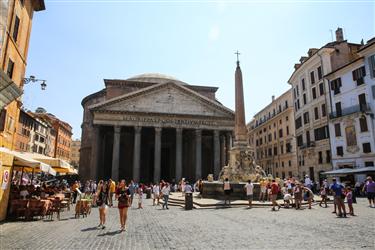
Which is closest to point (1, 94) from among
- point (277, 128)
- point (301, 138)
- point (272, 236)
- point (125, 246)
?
point (125, 246)

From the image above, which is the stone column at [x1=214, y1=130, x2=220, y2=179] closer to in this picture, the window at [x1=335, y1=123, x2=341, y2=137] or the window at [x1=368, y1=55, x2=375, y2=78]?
the window at [x1=335, y1=123, x2=341, y2=137]

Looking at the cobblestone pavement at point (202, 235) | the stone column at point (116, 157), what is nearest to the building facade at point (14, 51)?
the cobblestone pavement at point (202, 235)

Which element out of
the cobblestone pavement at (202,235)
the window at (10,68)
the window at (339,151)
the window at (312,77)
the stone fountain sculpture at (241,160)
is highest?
the window at (312,77)

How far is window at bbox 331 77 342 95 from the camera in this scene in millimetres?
26625

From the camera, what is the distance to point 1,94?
5734mm

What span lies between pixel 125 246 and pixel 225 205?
812 centimetres

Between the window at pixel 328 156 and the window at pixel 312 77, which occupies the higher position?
the window at pixel 312 77

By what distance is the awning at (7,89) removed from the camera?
17.2ft

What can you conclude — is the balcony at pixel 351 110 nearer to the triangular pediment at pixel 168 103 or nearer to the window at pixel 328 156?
the window at pixel 328 156

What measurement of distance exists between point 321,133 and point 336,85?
499cm

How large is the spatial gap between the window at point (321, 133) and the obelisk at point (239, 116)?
15.8 meters

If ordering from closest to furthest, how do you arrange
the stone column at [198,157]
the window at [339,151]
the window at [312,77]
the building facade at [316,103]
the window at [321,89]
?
the window at [339,151] < the building facade at [316,103] < the window at [321,89] < the window at [312,77] < the stone column at [198,157]

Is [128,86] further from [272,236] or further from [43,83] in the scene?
[272,236]

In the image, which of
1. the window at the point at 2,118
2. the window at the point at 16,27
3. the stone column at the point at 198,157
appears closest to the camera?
the window at the point at 2,118
